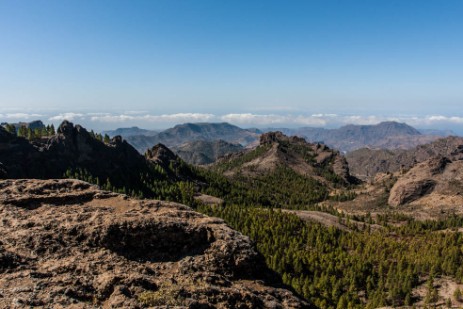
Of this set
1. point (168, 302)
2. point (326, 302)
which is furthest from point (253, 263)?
point (326, 302)

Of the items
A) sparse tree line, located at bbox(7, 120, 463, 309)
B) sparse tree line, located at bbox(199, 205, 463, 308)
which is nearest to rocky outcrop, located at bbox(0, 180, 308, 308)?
sparse tree line, located at bbox(7, 120, 463, 309)

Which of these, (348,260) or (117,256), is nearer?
(117,256)

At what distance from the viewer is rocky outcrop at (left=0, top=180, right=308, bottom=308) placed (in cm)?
2223

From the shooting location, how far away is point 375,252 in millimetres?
152625

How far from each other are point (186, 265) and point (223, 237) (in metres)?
4.48

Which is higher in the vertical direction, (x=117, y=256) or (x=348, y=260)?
(x=117, y=256)

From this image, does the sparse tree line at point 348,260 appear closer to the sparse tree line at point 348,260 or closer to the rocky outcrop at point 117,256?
the sparse tree line at point 348,260

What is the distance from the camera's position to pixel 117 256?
26906 millimetres

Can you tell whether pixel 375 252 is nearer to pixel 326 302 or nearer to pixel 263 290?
pixel 326 302

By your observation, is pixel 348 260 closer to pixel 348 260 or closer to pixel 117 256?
pixel 348 260

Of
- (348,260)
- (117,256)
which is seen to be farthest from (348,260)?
(117,256)

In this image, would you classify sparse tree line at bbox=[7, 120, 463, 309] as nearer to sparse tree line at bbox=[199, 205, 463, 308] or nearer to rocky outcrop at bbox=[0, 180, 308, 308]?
sparse tree line at bbox=[199, 205, 463, 308]

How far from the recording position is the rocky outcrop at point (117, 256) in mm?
22234

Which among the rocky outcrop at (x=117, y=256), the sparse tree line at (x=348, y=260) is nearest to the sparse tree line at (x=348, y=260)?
the sparse tree line at (x=348, y=260)
